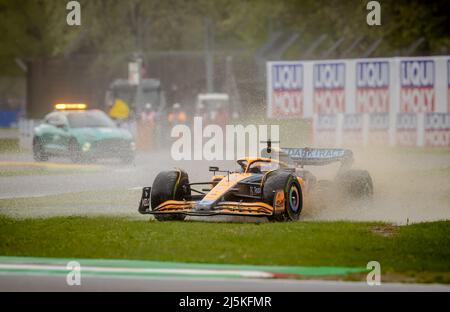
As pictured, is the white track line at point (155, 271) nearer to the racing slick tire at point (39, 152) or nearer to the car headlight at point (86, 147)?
the car headlight at point (86, 147)

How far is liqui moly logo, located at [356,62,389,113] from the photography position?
Result: 121ft

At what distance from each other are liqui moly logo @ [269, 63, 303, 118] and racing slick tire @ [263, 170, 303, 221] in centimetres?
2286

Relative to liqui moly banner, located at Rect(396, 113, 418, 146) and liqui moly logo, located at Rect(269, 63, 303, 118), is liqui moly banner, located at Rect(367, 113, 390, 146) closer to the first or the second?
liqui moly banner, located at Rect(396, 113, 418, 146)

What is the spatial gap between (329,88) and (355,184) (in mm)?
21140

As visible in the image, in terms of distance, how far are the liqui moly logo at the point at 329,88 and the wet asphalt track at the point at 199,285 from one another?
2760cm

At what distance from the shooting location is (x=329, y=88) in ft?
125

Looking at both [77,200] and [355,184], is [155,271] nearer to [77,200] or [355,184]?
[355,184]

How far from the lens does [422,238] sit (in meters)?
13.6

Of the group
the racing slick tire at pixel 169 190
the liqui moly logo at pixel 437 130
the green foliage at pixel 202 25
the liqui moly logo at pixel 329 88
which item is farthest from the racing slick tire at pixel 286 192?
the green foliage at pixel 202 25

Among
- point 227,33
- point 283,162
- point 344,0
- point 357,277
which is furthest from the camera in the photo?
point 227,33
